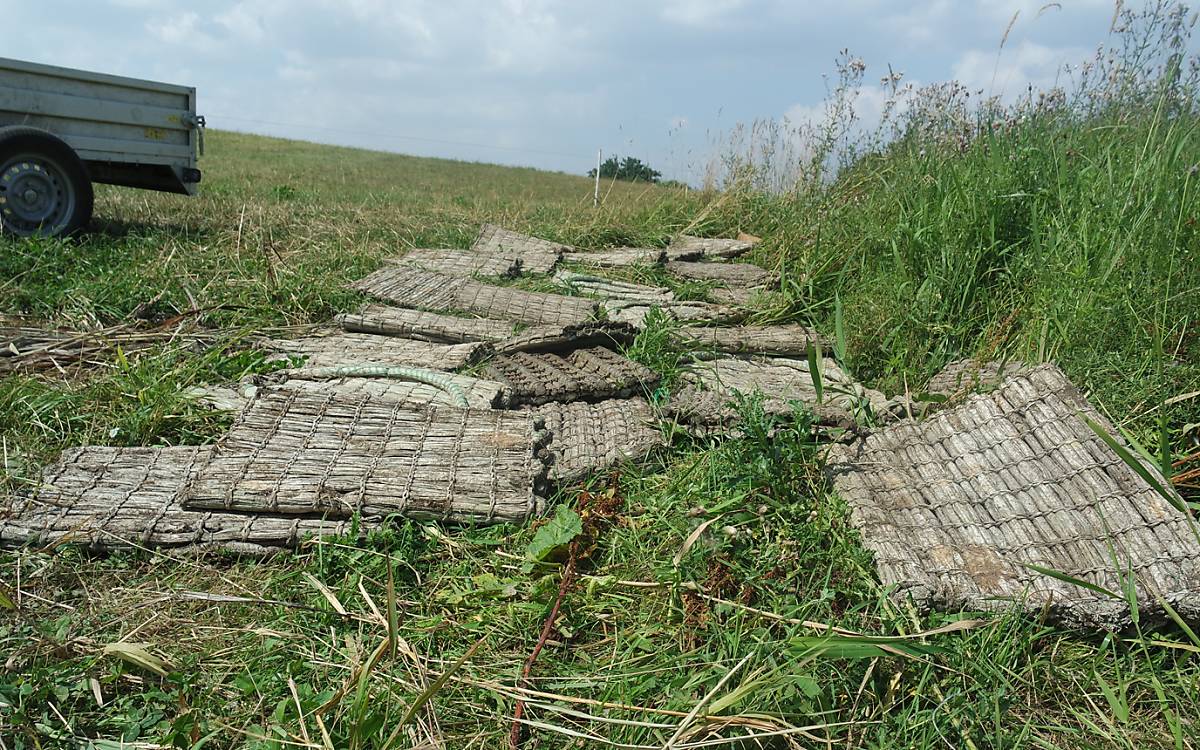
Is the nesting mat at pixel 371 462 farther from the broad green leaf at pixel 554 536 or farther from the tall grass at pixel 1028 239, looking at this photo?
the tall grass at pixel 1028 239

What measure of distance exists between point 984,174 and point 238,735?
469cm

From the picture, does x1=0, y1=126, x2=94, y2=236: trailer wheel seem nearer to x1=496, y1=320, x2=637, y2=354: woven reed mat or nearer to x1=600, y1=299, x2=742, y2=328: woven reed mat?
x1=496, y1=320, x2=637, y2=354: woven reed mat

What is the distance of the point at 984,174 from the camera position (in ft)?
15.8

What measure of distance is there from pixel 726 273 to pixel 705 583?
4.15m

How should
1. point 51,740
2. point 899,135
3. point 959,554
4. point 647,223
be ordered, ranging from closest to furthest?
1. point 51,740
2. point 959,554
3. point 899,135
4. point 647,223

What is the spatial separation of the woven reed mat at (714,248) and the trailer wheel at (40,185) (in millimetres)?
4891

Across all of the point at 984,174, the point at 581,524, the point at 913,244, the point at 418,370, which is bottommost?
the point at 581,524

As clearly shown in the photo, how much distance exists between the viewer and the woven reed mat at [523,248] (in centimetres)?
667

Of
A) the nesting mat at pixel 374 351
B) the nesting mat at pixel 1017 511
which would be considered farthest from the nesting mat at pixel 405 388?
the nesting mat at pixel 1017 511

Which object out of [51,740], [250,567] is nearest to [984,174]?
[250,567]

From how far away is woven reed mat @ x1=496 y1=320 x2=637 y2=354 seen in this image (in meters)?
4.34

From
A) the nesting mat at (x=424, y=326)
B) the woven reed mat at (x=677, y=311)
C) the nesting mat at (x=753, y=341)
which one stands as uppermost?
the woven reed mat at (x=677, y=311)

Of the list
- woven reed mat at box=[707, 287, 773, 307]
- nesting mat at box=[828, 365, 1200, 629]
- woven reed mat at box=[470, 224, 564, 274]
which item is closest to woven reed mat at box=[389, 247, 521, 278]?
woven reed mat at box=[470, 224, 564, 274]

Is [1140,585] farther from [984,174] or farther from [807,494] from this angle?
[984,174]
